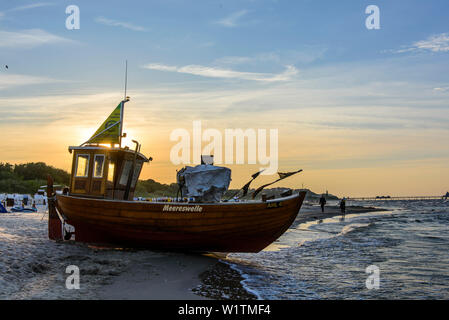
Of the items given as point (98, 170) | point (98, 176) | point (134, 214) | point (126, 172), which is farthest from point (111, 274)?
point (126, 172)

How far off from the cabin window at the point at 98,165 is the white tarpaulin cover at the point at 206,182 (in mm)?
3634

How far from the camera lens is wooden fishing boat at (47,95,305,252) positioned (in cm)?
1371

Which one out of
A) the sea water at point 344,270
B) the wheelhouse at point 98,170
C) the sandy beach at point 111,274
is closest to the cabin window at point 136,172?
the wheelhouse at point 98,170

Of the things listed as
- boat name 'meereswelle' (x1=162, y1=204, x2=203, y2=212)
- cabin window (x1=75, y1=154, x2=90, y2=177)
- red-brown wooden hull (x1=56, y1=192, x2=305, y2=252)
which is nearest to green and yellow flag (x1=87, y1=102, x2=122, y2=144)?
cabin window (x1=75, y1=154, x2=90, y2=177)

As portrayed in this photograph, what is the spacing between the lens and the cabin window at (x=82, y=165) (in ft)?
51.7

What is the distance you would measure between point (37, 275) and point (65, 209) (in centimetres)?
652

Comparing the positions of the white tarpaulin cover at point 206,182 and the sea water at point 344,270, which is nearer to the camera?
the sea water at point 344,270

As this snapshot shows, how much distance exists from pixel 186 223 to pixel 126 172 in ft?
14.7

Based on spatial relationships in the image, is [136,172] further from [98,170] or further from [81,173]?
[81,173]

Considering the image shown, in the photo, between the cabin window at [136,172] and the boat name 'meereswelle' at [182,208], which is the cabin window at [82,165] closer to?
the cabin window at [136,172]

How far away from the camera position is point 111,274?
10.2 meters

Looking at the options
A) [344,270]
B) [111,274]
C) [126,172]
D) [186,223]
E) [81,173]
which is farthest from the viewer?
[126,172]

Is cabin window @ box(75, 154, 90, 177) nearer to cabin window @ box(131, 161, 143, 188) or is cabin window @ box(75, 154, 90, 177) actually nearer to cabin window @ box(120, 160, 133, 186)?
cabin window @ box(120, 160, 133, 186)
